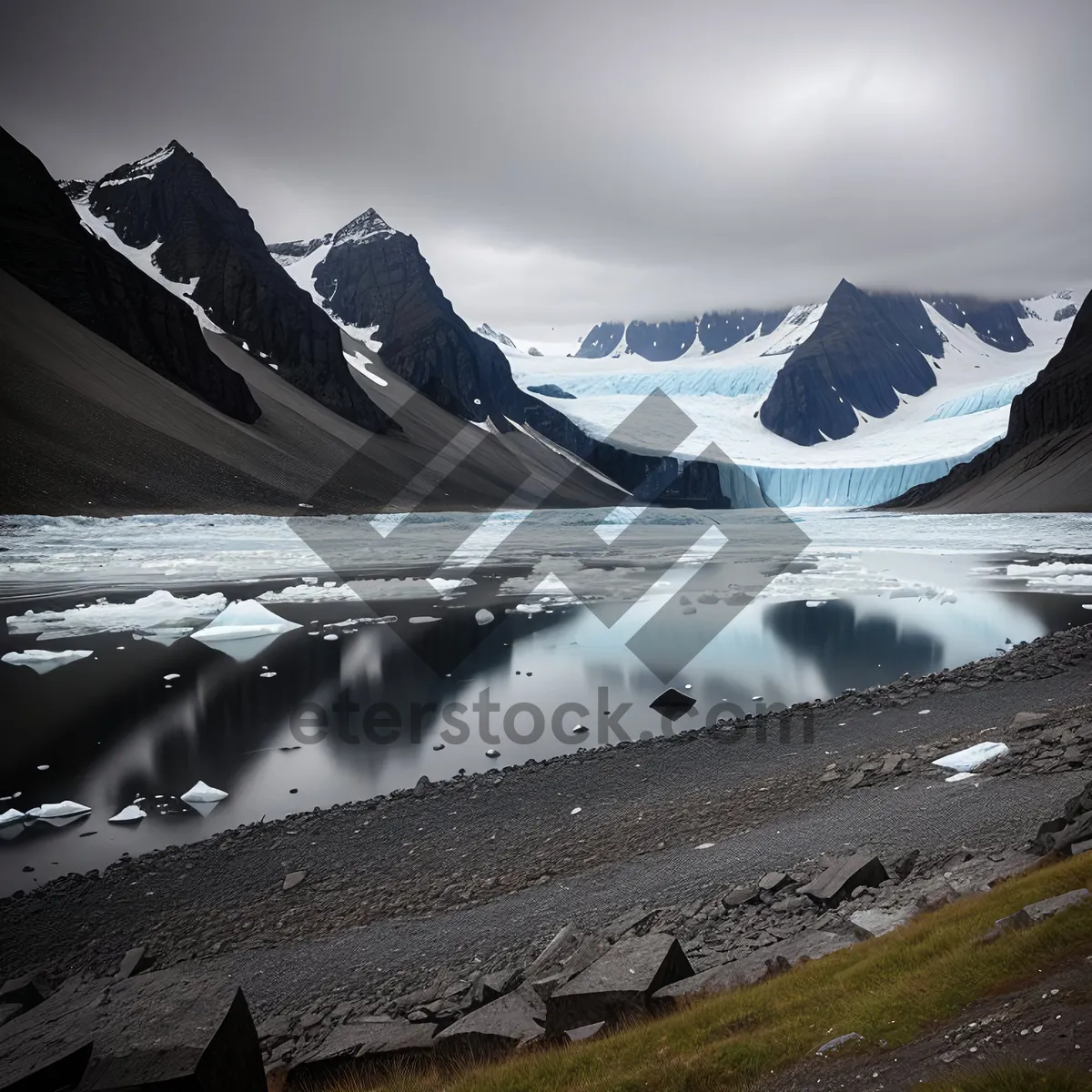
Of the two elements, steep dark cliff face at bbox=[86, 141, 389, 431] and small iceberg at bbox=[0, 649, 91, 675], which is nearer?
small iceberg at bbox=[0, 649, 91, 675]

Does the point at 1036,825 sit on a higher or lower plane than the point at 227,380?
lower

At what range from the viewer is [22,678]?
19406 millimetres

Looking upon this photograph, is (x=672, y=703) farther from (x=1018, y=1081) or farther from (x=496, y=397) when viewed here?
(x=496, y=397)

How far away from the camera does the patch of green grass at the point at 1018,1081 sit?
284cm

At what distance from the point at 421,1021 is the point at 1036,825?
20.7 feet

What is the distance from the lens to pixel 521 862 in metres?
9.52

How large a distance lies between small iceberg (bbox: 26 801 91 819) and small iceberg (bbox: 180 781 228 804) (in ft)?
4.45

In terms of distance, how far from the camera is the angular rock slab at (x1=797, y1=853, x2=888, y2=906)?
7.06m

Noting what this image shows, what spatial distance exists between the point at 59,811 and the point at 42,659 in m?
11.4

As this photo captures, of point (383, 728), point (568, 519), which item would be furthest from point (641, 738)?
point (568, 519)

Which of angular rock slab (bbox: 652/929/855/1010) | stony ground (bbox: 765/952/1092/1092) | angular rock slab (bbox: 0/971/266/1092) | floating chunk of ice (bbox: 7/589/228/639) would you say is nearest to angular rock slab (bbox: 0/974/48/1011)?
angular rock slab (bbox: 0/971/266/1092)

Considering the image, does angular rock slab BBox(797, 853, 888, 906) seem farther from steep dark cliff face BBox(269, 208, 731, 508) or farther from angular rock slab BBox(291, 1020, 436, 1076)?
steep dark cliff face BBox(269, 208, 731, 508)

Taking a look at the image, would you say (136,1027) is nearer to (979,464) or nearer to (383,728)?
(383,728)

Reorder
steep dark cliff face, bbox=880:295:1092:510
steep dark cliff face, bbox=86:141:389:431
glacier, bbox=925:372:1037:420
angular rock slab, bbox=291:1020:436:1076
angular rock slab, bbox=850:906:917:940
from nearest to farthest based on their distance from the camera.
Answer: angular rock slab, bbox=291:1020:436:1076 < angular rock slab, bbox=850:906:917:940 < steep dark cliff face, bbox=880:295:1092:510 < steep dark cliff face, bbox=86:141:389:431 < glacier, bbox=925:372:1037:420
